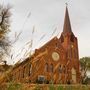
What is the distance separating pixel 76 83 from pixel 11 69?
1.22 m

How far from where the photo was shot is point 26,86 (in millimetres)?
3219

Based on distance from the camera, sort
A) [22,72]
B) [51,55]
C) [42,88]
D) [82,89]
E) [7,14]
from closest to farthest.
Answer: [22,72]
[42,88]
[82,89]
[7,14]
[51,55]

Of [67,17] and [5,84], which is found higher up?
[67,17]

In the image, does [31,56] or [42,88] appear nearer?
[31,56]

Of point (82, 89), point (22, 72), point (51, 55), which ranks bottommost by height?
point (82, 89)

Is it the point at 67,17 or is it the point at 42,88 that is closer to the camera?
the point at 42,88

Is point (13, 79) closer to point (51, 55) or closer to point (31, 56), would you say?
point (31, 56)

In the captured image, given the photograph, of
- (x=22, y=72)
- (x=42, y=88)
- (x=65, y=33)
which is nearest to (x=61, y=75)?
(x=42, y=88)

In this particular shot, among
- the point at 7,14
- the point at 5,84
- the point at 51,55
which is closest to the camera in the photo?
the point at 5,84

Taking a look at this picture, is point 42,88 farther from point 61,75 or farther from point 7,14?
point 7,14

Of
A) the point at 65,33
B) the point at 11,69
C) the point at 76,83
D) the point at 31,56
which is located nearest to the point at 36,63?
the point at 31,56

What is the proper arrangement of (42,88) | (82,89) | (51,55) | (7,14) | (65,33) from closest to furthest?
(42,88) < (82,89) < (7,14) < (51,55) < (65,33)

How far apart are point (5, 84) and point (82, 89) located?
135cm

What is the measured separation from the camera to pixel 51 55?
143ft
